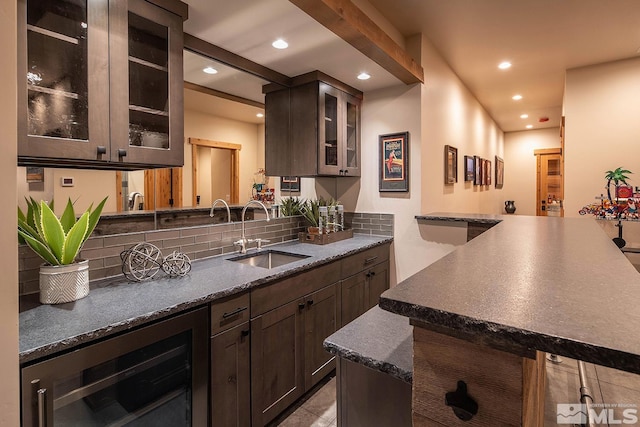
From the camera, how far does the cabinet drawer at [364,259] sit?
8.39 ft

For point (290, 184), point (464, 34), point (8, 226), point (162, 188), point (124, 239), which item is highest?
point (464, 34)

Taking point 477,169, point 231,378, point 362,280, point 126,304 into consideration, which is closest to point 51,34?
point 126,304

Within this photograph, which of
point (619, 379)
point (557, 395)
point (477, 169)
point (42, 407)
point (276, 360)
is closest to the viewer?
point (42, 407)

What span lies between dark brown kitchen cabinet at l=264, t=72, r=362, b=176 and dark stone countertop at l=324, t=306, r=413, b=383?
5.69 ft

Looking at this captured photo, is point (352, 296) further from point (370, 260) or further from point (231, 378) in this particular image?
point (231, 378)

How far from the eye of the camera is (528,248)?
1264mm

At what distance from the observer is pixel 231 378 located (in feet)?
5.36

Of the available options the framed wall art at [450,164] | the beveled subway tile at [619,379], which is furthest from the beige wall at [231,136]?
the beveled subway tile at [619,379]

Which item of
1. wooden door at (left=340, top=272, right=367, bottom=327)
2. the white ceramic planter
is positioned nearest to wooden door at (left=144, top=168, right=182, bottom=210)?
the white ceramic planter

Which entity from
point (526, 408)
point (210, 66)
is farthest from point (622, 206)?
point (210, 66)

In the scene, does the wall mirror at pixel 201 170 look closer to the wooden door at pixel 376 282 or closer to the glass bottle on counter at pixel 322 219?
the glass bottle on counter at pixel 322 219

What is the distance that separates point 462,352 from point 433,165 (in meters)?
3.08

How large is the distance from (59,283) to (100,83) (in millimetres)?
858

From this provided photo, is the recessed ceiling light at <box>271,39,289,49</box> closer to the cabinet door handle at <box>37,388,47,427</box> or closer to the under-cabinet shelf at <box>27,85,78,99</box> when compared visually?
the under-cabinet shelf at <box>27,85,78,99</box>
